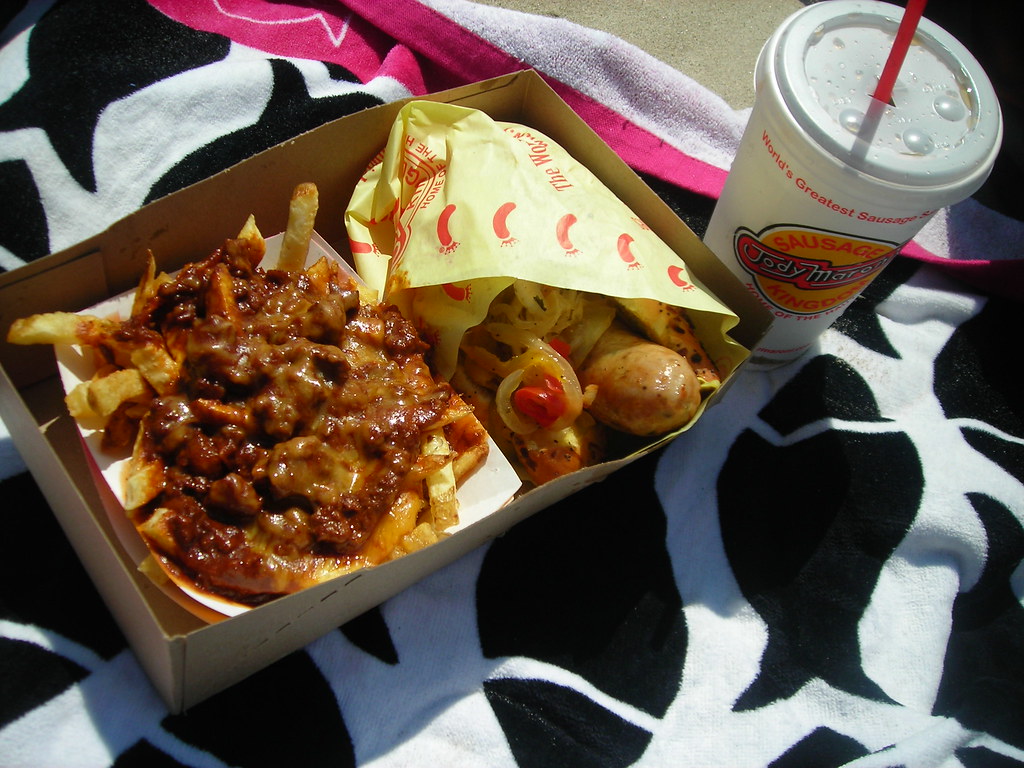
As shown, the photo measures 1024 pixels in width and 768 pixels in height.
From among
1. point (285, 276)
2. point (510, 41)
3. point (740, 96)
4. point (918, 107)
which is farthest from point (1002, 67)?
point (285, 276)

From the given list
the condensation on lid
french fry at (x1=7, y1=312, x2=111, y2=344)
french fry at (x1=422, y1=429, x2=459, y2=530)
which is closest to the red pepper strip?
french fry at (x1=422, y1=429, x2=459, y2=530)

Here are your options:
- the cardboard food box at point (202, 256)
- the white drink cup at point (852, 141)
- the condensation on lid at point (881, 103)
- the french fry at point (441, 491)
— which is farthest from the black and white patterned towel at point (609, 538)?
the condensation on lid at point (881, 103)

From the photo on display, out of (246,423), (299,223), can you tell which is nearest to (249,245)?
(299,223)

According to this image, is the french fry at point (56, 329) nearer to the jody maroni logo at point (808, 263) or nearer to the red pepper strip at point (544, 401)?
the red pepper strip at point (544, 401)

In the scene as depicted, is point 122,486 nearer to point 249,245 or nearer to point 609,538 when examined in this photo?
point 249,245

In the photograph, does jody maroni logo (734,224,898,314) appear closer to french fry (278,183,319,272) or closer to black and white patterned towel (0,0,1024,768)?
black and white patterned towel (0,0,1024,768)

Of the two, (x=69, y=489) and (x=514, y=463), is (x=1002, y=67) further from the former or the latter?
(x=69, y=489)
